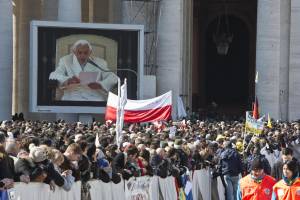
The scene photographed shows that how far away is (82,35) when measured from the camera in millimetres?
44031

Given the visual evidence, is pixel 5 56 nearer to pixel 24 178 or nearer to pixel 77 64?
pixel 77 64

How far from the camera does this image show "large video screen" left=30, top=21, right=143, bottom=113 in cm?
4356

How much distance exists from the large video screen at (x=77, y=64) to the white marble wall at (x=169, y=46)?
253 cm

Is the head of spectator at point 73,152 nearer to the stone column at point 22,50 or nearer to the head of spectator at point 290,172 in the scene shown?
the head of spectator at point 290,172

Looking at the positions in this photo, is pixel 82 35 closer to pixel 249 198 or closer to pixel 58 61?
pixel 58 61

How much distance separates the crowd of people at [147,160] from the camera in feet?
46.4

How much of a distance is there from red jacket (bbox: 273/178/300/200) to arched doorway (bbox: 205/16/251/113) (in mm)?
51958

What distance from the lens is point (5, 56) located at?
45.1 metres

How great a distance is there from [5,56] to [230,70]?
24287 millimetres

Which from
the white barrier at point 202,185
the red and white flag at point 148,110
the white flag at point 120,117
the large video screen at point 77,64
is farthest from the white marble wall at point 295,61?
the white flag at point 120,117

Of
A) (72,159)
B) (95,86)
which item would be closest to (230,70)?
(95,86)

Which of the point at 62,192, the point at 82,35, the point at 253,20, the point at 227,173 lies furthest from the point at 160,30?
the point at 62,192

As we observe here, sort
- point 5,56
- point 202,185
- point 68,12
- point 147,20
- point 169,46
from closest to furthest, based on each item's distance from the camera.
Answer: point 202,185
point 5,56
point 68,12
point 169,46
point 147,20

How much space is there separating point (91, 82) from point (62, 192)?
28331 mm
